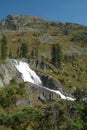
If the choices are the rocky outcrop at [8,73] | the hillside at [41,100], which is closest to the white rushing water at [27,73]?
the hillside at [41,100]

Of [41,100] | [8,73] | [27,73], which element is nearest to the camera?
[41,100]

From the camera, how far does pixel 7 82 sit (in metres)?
104

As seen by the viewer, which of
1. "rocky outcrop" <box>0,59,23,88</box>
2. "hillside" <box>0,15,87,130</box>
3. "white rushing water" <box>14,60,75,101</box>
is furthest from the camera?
"white rushing water" <box>14,60,75,101</box>

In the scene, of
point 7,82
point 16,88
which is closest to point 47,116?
point 16,88

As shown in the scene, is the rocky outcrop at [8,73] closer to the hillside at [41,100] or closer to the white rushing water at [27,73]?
the hillside at [41,100]

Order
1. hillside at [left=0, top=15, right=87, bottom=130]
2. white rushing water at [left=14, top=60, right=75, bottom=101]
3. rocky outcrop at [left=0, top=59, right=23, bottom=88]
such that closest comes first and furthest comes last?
hillside at [left=0, top=15, right=87, bottom=130]
rocky outcrop at [left=0, top=59, right=23, bottom=88]
white rushing water at [left=14, top=60, right=75, bottom=101]

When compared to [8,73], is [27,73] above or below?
below

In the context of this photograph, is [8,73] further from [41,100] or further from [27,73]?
[41,100]

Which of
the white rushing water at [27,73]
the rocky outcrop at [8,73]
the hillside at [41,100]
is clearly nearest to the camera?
the hillside at [41,100]

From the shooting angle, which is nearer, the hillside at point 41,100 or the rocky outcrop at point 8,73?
the hillside at point 41,100

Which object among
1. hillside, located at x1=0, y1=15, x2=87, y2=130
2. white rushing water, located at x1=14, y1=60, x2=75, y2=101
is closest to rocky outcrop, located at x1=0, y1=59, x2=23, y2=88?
hillside, located at x1=0, y1=15, x2=87, y2=130

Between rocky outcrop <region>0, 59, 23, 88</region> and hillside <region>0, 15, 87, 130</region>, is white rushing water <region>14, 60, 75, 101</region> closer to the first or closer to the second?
hillside <region>0, 15, 87, 130</region>

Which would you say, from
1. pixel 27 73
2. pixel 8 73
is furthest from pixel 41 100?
pixel 27 73

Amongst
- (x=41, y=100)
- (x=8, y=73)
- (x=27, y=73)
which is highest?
(x=8, y=73)
